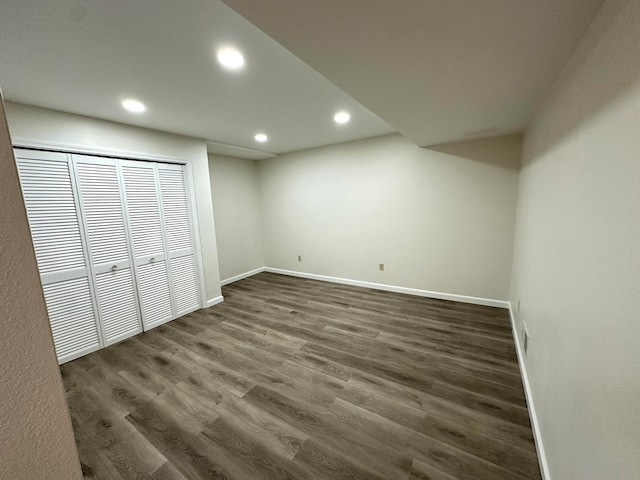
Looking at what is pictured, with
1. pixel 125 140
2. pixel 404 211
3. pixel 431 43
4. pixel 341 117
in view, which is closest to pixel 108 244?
pixel 125 140

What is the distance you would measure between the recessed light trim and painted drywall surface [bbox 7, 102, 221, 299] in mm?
1943

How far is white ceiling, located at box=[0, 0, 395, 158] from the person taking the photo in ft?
3.88

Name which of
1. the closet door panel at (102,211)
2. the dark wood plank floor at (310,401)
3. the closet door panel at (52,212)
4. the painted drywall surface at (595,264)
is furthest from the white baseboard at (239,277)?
the painted drywall surface at (595,264)

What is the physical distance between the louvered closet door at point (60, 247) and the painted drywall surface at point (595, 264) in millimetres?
3591

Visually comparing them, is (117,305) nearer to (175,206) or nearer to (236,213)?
(175,206)

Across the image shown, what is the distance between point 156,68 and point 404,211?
318 cm

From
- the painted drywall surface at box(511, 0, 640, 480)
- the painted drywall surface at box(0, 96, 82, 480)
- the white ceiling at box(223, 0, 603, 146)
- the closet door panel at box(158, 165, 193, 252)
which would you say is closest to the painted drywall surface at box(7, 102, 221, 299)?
the closet door panel at box(158, 165, 193, 252)

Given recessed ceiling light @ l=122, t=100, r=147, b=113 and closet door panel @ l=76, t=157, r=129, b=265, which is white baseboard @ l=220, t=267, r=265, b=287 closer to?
closet door panel @ l=76, t=157, r=129, b=265

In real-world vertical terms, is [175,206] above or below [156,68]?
below

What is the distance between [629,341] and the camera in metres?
0.68

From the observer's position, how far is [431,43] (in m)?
1.12

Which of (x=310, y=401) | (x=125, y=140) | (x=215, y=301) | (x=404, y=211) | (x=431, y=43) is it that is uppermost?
(x=125, y=140)

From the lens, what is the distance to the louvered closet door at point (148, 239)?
2891 mm

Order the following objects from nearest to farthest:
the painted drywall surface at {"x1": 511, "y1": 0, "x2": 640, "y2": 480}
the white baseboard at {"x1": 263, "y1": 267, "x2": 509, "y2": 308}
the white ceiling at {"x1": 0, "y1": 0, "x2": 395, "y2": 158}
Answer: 1. the painted drywall surface at {"x1": 511, "y1": 0, "x2": 640, "y2": 480}
2. the white ceiling at {"x1": 0, "y1": 0, "x2": 395, "y2": 158}
3. the white baseboard at {"x1": 263, "y1": 267, "x2": 509, "y2": 308}
